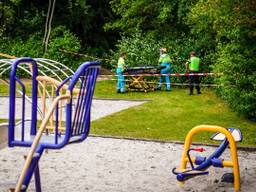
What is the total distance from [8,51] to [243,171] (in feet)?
70.2

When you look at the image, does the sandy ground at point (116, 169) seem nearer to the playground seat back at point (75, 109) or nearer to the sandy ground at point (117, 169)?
the sandy ground at point (117, 169)

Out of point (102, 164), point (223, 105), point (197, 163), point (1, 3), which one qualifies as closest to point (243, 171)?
point (197, 163)

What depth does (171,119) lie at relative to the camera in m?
14.2

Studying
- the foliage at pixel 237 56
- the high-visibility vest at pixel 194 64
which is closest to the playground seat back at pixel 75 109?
the foliage at pixel 237 56

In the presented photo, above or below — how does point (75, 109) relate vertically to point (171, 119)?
above

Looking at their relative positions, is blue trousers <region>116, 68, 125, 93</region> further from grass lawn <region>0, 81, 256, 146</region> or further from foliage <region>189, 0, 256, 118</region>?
foliage <region>189, 0, 256, 118</region>

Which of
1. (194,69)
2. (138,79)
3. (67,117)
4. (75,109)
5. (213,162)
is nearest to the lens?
(67,117)

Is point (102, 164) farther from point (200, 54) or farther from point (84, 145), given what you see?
point (200, 54)

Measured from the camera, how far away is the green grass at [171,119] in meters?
12.1

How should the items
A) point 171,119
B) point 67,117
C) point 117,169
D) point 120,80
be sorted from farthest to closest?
Result: point 120,80 < point 171,119 < point 117,169 < point 67,117

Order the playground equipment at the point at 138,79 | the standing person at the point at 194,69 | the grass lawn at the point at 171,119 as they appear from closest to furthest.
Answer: the grass lawn at the point at 171,119, the standing person at the point at 194,69, the playground equipment at the point at 138,79

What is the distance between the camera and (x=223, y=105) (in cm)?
1711

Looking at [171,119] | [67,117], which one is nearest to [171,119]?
[171,119]

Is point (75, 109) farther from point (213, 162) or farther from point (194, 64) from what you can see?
point (194, 64)
